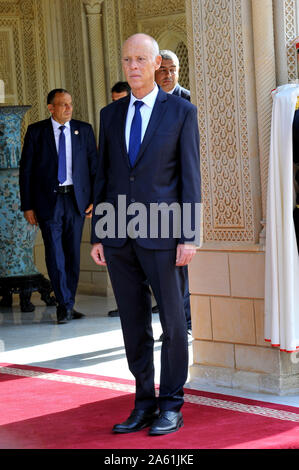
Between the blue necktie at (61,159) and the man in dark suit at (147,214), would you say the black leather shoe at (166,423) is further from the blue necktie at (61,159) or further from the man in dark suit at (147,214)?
the blue necktie at (61,159)

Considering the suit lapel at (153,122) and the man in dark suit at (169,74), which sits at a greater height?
the man in dark suit at (169,74)

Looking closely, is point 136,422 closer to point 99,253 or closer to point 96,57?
point 99,253

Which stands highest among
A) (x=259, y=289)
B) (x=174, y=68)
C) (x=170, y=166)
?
(x=174, y=68)

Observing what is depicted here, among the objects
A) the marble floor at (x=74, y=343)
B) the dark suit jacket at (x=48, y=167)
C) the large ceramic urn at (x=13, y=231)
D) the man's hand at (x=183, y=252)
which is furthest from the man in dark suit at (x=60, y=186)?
the man's hand at (x=183, y=252)

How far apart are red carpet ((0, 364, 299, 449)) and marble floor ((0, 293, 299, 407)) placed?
0.71 ft

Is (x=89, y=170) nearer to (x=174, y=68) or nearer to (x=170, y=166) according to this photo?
(x=174, y=68)

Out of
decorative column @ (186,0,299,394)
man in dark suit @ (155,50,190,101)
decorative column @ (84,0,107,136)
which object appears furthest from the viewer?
decorative column @ (84,0,107,136)

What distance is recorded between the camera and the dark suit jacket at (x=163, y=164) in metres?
3.74

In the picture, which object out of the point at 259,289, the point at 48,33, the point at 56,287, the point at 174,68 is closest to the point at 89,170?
the point at 56,287

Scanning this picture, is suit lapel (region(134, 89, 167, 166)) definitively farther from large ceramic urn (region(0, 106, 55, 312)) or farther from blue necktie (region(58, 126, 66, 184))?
large ceramic urn (region(0, 106, 55, 312))

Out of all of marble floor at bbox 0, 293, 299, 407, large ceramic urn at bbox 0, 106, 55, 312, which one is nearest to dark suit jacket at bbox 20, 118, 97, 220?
large ceramic urn at bbox 0, 106, 55, 312

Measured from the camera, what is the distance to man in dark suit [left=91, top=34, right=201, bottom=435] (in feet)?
12.3

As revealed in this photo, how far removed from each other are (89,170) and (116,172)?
3.22 metres

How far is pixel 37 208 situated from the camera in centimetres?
702
